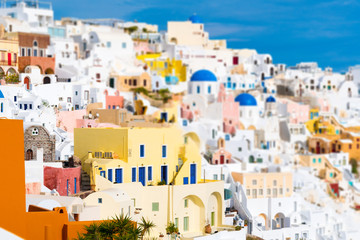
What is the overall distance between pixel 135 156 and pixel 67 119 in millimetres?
7155

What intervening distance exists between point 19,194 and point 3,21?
4273 cm

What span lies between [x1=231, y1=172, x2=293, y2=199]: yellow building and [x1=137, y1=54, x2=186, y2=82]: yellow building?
23.2 meters

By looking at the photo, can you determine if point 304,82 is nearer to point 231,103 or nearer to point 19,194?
point 231,103

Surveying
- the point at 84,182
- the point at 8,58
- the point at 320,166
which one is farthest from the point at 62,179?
the point at 320,166

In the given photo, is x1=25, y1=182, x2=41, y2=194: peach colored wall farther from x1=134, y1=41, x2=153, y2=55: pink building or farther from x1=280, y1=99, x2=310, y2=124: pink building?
x1=134, y1=41, x2=153, y2=55: pink building

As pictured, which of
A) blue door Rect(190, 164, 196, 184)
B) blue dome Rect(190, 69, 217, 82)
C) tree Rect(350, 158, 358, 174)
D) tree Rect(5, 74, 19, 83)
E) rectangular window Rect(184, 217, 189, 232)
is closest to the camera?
rectangular window Rect(184, 217, 189, 232)

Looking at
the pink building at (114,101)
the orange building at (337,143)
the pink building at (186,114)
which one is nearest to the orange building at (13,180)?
the pink building at (114,101)

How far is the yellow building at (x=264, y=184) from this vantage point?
140 ft

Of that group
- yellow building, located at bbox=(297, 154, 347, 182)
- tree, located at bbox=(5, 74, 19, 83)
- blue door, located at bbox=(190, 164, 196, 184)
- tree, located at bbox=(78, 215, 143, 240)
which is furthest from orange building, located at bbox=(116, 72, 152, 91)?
tree, located at bbox=(78, 215, 143, 240)

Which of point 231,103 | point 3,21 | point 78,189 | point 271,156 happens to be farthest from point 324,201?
point 3,21

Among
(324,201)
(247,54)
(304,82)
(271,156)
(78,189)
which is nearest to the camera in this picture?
(78,189)

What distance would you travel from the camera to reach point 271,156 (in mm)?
52812

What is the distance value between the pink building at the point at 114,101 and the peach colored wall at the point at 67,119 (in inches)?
302

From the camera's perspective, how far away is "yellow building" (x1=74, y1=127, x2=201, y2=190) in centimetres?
2927
